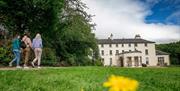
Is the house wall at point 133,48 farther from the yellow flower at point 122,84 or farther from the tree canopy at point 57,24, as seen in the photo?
the yellow flower at point 122,84

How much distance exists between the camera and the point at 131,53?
392ft

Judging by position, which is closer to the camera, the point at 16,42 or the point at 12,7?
the point at 16,42

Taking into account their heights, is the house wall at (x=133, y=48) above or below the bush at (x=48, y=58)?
above

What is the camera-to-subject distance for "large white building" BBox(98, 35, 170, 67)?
399 feet

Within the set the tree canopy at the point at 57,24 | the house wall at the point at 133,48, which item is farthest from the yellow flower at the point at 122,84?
the house wall at the point at 133,48

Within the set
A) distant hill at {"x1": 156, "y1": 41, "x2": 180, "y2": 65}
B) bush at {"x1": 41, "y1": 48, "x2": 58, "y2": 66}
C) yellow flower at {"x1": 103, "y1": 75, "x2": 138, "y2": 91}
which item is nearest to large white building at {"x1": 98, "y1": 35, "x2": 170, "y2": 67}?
distant hill at {"x1": 156, "y1": 41, "x2": 180, "y2": 65}

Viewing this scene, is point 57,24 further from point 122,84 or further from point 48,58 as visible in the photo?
point 122,84

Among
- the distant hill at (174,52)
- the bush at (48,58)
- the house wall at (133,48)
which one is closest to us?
the bush at (48,58)

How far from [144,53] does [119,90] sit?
134 metres

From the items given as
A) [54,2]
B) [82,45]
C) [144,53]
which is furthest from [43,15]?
[144,53]

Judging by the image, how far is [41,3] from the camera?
30750 mm

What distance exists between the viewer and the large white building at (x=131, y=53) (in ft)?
399

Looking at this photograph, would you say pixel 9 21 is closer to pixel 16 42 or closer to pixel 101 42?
pixel 16 42

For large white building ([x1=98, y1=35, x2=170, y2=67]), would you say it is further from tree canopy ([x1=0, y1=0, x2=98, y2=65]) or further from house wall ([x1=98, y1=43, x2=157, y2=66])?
tree canopy ([x1=0, y1=0, x2=98, y2=65])
